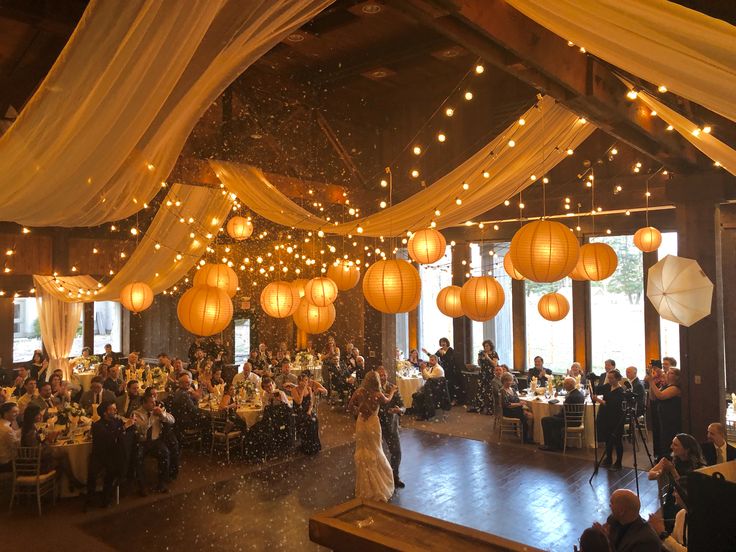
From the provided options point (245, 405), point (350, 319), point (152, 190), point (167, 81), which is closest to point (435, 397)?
point (350, 319)

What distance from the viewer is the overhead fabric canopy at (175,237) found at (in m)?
7.56

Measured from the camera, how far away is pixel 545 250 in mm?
4609

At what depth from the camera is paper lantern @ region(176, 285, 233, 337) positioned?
555 cm

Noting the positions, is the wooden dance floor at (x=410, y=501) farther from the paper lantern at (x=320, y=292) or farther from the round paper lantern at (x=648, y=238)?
the round paper lantern at (x=648, y=238)

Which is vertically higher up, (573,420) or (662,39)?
(662,39)

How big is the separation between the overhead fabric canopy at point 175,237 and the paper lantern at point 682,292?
5070mm

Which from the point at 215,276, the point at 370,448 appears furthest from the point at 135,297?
the point at 370,448

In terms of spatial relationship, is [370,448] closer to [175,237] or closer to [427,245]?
[427,245]

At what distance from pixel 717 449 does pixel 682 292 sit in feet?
4.86

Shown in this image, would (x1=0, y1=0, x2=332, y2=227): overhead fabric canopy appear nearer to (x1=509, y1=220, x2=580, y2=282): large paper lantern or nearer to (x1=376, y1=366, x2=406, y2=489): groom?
(x1=509, y1=220, x2=580, y2=282): large paper lantern

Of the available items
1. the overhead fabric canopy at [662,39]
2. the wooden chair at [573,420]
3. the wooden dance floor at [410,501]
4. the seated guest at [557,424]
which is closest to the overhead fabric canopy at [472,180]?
the overhead fabric canopy at [662,39]

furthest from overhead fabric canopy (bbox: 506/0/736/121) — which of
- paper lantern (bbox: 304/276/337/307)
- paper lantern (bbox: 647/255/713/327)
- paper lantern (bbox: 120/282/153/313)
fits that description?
paper lantern (bbox: 120/282/153/313)

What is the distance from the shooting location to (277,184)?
25.0 feet

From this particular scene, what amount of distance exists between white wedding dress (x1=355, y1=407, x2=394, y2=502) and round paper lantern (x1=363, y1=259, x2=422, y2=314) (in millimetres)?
1534
